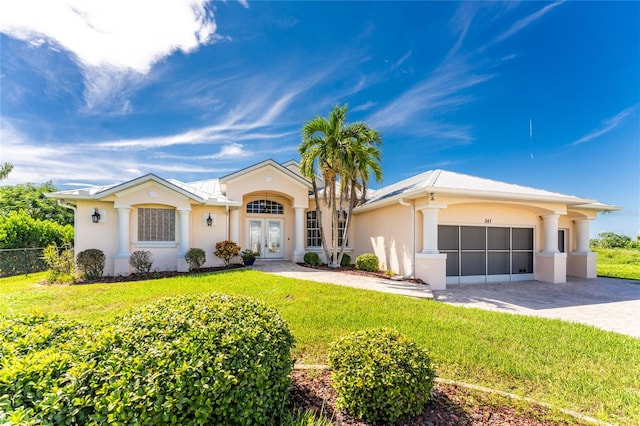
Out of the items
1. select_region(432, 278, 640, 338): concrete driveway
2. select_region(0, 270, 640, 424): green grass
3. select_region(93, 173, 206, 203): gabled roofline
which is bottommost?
select_region(432, 278, 640, 338): concrete driveway

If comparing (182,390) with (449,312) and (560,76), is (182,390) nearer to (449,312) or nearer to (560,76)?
(449,312)

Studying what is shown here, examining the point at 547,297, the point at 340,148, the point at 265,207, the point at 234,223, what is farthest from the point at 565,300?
the point at 265,207

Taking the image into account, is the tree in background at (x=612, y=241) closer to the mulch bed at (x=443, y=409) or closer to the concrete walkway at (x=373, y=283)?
the concrete walkway at (x=373, y=283)

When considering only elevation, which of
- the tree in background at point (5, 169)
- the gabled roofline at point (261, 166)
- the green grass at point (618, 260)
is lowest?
the green grass at point (618, 260)

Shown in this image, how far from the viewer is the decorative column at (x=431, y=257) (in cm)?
1083

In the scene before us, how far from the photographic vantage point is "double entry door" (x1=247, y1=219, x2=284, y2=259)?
57.8 ft

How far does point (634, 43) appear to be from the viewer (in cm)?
883

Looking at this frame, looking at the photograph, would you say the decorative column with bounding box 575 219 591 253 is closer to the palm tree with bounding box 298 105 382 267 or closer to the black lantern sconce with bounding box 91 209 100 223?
the palm tree with bounding box 298 105 382 267

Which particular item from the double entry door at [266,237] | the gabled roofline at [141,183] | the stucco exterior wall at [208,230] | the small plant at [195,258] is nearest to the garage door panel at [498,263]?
the double entry door at [266,237]

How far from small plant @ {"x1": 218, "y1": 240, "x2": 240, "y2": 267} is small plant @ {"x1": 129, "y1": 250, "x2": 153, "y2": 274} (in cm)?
292

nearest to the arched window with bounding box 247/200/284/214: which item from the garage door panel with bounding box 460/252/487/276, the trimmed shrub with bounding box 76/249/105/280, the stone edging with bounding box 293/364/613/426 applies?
the trimmed shrub with bounding box 76/249/105/280

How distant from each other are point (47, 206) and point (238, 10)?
3323cm

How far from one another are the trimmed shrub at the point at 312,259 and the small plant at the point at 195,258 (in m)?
5.49

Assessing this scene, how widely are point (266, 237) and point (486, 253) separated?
38.7 ft
